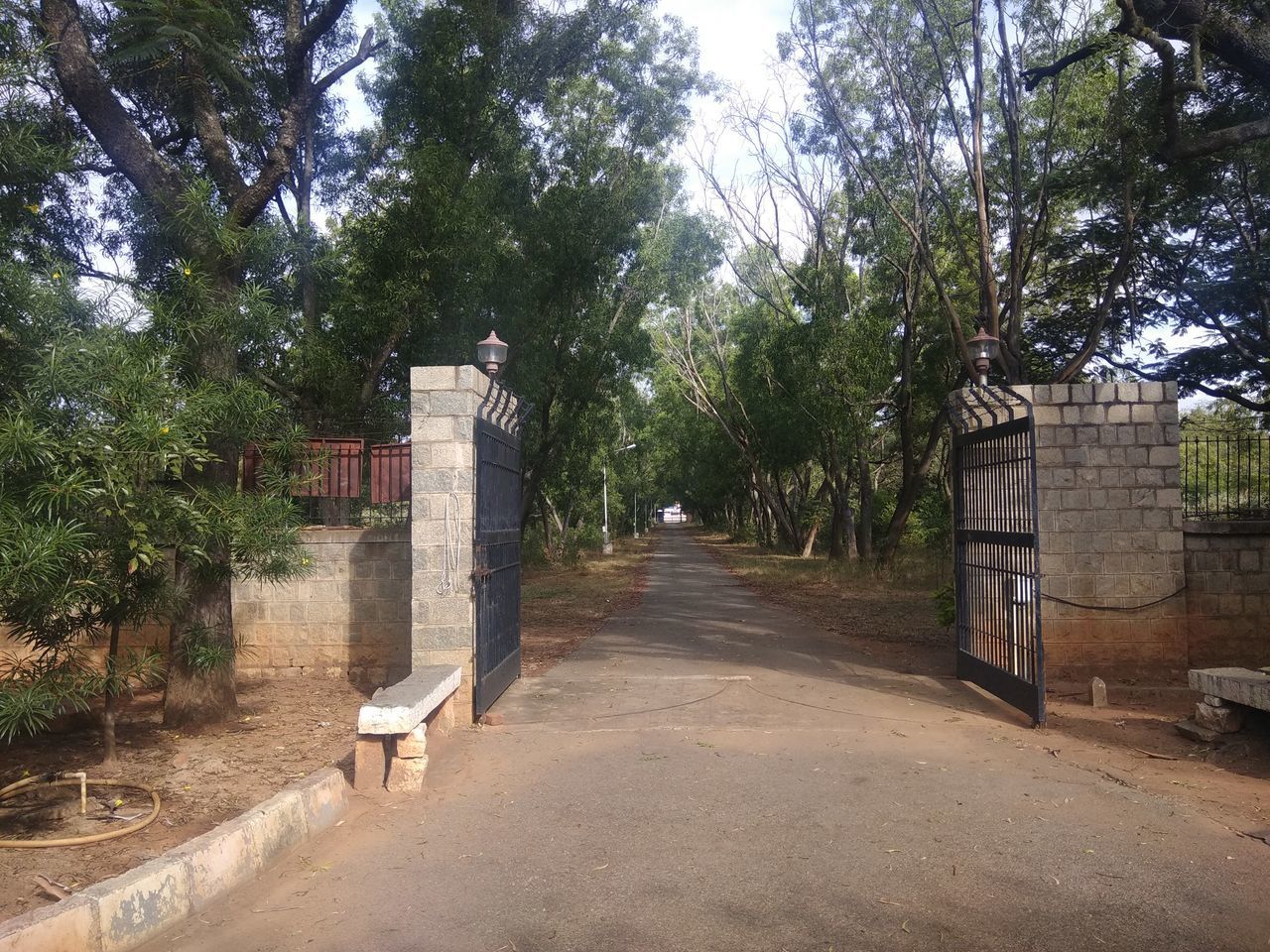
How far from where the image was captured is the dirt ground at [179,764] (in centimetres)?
459

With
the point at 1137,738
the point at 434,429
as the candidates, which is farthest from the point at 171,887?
the point at 1137,738

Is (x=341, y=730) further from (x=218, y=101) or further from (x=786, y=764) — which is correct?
(x=218, y=101)

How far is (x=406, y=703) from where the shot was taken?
5.88 meters

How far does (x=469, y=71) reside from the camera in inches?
615

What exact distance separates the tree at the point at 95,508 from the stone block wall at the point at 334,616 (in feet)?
11.1

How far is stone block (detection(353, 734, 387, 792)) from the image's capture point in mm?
5867

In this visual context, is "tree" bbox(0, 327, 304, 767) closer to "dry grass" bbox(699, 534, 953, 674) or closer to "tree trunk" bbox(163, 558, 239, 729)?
"tree trunk" bbox(163, 558, 239, 729)

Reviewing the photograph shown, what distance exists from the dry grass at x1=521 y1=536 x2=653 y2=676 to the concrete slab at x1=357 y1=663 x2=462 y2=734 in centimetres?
321

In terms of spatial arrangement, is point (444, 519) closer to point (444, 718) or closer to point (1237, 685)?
point (444, 718)

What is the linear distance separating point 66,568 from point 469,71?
13233 mm

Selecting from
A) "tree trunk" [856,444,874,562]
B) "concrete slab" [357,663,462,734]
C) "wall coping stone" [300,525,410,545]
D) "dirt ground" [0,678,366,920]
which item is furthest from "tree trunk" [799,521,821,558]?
"concrete slab" [357,663,462,734]

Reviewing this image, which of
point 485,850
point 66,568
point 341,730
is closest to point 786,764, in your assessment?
point 485,850

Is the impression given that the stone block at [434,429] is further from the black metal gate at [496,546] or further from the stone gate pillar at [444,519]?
the black metal gate at [496,546]

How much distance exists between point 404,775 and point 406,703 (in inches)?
19.5
